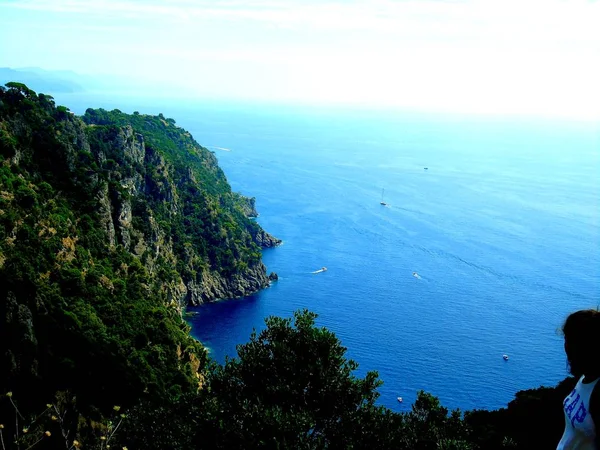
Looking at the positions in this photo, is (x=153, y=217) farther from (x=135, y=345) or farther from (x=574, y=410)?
(x=574, y=410)

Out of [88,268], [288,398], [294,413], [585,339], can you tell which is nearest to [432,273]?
[88,268]

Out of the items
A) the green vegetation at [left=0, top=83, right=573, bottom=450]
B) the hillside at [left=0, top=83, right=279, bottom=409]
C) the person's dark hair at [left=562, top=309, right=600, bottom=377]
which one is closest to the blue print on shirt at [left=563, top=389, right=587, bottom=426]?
the person's dark hair at [left=562, top=309, right=600, bottom=377]

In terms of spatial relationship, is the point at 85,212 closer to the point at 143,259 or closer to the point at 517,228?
the point at 143,259

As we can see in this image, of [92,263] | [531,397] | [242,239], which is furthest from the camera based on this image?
[242,239]

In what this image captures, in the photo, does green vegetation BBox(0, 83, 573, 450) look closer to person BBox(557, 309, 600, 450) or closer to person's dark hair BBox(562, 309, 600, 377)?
person BBox(557, 309, 600, 450)

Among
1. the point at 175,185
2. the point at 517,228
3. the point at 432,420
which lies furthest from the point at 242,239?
the point at 432,420

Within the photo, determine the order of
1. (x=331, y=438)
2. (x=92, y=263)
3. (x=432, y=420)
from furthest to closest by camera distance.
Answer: (x=92, y=263) < (x=432, y=420) < (x=331, y=438)

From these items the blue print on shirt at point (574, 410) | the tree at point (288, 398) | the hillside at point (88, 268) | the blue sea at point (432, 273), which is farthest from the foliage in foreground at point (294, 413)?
the hillside at point (88, 268)
